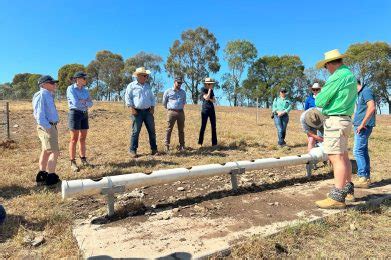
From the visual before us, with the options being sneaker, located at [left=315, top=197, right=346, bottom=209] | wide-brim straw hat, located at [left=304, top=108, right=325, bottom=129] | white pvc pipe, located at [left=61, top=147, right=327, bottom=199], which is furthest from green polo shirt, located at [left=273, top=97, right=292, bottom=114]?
sneaker, located at [left=315, top=197, right=346, bottom=209]

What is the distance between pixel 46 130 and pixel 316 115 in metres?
4.57

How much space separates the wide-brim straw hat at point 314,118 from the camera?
6484 mm

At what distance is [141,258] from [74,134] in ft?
13.8

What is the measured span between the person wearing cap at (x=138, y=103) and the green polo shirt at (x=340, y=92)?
440cm

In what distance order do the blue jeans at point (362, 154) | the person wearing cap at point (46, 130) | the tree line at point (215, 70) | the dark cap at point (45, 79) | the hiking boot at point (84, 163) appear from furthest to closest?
the tree line at point (215, 70) → the hiking boot at point (84, 163) → the dark cap at point (45, 79) → the person wearing cap at point (46, 130) → the blue jeans at point (362, 154)

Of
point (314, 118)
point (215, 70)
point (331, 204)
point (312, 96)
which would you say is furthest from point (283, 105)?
point (215, 70)

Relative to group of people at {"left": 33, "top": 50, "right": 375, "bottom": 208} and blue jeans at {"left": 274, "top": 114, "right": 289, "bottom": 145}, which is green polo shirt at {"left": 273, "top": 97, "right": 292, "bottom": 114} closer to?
blue jeans at {"left": 274, "top": 114, "right": 289, "bottom": 145}

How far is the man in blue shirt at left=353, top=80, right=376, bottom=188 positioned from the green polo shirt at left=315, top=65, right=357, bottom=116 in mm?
1131

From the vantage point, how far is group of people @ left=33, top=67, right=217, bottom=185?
17.4 feet

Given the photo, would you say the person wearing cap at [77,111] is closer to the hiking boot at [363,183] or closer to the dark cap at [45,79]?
the dark cap at [45,79]

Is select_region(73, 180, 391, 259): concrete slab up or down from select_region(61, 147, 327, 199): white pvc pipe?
down

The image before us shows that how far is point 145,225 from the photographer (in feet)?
11.9

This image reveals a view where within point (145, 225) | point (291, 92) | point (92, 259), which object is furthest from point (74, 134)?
point (291, 92)

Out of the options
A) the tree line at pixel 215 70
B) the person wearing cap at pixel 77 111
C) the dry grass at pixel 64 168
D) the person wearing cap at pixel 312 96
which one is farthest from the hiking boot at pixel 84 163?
the tree line at pixel 215 70
